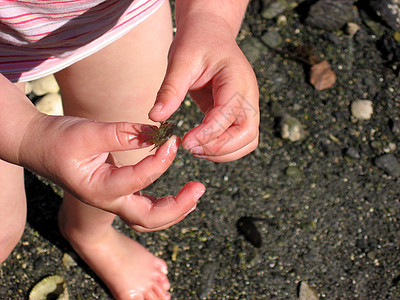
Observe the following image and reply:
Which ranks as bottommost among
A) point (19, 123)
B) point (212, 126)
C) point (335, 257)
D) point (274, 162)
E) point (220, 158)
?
point (335, 257)

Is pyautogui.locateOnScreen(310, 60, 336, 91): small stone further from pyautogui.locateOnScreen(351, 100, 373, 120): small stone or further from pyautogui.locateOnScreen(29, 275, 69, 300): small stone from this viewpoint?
pyautogui.locateOnScreen(29, 275, 69, 300): small stone

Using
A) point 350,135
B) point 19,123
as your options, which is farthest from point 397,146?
point 19,123

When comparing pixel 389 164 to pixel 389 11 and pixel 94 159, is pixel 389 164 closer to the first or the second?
pixel 389 11

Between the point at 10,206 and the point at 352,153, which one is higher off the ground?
the point at 10,206

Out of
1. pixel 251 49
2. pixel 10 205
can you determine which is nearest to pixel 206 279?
pixel 10 205

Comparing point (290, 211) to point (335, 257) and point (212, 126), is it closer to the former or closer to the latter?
point (335, 257)

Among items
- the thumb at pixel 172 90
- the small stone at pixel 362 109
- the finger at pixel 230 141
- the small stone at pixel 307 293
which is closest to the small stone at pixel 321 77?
the small stone at pixel 362 109
